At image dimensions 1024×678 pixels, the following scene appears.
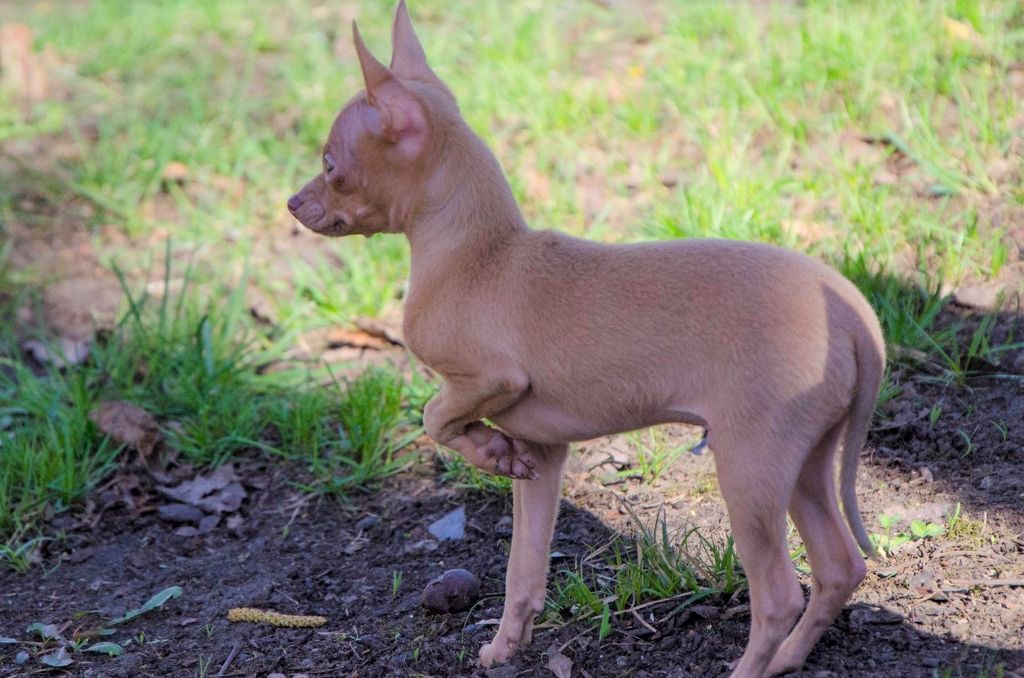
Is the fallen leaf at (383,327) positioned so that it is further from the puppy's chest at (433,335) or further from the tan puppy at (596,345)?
the puppy's chest at (433,335)

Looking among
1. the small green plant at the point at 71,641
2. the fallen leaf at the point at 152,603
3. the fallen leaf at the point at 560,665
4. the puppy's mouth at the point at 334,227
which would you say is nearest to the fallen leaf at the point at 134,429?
the fallen leaf at the point at 152,603

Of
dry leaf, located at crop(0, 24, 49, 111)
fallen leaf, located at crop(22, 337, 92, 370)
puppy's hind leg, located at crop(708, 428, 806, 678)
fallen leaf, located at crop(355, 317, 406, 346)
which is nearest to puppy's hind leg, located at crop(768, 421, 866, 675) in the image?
puppy's hind leg, located at crop(708, 428, 806, 678)

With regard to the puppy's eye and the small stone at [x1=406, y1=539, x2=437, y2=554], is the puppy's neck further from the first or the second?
the small stone at [x1=406, y1=539, x2=437, y2=554]

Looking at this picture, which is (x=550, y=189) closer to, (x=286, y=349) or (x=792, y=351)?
(x=286, y=349)

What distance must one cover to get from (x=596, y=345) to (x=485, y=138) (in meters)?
3.55

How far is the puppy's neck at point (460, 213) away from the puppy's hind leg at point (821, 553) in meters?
1.03

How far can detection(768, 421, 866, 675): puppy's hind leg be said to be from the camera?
312cm

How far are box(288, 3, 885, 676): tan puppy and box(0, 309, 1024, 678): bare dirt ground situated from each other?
0.89 feet

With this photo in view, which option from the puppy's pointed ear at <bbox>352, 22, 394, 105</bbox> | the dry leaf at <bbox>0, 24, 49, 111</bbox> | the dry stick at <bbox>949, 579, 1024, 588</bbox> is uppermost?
the puppy's pointed ear at <bbox>352, 22, 394, 105</bbox>

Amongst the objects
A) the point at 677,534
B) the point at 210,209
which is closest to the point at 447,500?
the point at 677,534

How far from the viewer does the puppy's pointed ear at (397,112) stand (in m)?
3.18

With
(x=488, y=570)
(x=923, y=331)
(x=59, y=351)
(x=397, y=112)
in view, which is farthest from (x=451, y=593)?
(x=59, y=351)

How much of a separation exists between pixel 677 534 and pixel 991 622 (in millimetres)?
1019

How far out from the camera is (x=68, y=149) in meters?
7.17
